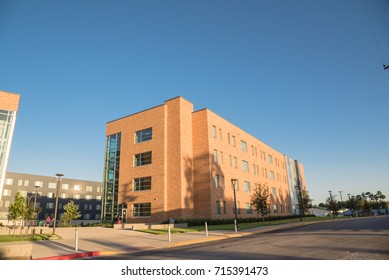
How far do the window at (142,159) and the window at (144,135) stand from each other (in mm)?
2177

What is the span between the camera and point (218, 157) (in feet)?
127

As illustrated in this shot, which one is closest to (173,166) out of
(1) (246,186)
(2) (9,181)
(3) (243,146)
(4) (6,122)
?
(1) (246,186)

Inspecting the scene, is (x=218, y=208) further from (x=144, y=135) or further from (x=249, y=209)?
(x=144, y=135)

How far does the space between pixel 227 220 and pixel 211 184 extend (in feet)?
17.0

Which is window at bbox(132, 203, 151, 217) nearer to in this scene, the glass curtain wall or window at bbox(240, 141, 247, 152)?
the glass curtain wall

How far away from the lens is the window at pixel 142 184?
3700 cm

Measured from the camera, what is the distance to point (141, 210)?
3656cm

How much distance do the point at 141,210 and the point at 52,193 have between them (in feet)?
178

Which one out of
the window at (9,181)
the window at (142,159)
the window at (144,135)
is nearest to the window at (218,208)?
the window at (142,159)

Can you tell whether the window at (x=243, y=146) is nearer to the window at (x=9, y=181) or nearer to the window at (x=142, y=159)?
the window at (x=142, y=159)
